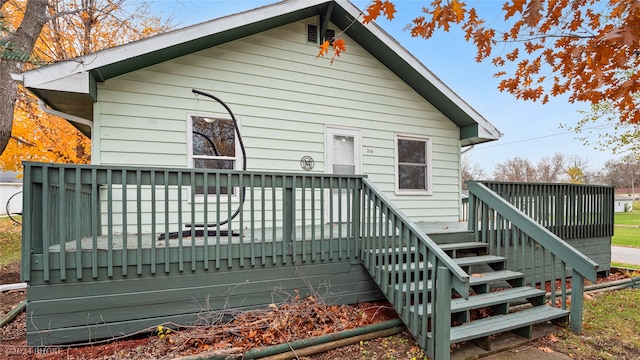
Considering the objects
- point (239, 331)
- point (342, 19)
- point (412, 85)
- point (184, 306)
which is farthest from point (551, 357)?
point (342, 19)

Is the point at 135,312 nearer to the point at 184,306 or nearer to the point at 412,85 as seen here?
the point at 184,306

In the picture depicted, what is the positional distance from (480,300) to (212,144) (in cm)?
432

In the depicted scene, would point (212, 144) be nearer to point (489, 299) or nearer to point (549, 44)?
point (489, 299)

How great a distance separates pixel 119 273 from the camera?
3.00 metres

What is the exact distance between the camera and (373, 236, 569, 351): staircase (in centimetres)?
301

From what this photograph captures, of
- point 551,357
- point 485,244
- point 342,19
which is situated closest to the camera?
point 551,357

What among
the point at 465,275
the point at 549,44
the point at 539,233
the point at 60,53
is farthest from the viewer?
the point at 60,53

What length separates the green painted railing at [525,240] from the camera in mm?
3500

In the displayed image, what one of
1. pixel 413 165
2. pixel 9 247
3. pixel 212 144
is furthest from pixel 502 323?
pixel 9 247

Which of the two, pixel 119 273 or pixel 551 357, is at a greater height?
pixel 119 273

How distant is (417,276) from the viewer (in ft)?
9.83

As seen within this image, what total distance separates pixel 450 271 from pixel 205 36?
14.6 ft

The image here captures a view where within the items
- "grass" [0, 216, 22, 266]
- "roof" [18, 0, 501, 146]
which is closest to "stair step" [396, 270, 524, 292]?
"roof" [18, 0, 501, 146]

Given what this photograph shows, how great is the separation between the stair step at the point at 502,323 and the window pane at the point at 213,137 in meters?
4.02
